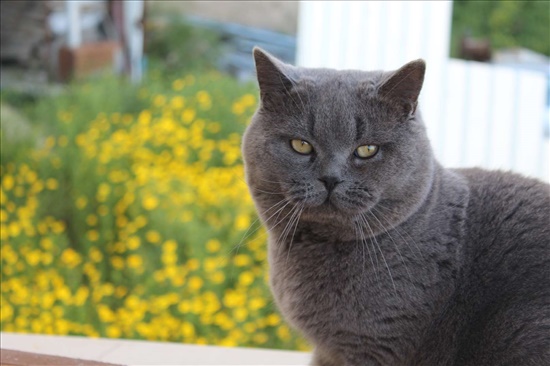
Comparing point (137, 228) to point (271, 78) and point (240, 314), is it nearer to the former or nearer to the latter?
point (240, 314)

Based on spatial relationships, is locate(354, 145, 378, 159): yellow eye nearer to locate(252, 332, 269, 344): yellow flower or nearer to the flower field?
the flower field

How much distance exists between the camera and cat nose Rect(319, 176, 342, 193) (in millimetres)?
1163

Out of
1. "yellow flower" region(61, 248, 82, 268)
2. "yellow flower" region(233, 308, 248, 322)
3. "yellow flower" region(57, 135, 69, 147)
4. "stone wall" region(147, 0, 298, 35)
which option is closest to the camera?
"yellow flower" region(233, 308, 248, 322)

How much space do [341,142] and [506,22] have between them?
4.85 metres

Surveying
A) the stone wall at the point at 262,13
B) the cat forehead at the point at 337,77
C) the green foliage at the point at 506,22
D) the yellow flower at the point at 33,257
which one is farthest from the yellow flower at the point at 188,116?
the green foliage at the point at 506,22

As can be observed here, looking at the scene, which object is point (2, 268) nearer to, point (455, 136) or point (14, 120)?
point (14, 120)

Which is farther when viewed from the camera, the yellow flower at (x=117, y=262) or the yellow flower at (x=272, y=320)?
the yellow flower at (x=117, y=262)

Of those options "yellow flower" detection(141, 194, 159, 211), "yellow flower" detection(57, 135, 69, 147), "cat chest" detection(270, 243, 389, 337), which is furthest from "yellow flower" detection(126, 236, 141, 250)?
"cat chest" detection(270, 243, 389, 337)

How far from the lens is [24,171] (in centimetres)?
274

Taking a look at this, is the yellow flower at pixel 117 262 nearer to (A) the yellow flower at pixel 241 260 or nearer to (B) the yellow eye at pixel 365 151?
(A) the yellow flower at pixel 241 260

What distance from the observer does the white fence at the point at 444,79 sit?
2.20 meters

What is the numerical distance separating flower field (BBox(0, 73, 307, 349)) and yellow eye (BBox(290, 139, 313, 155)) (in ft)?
2.37

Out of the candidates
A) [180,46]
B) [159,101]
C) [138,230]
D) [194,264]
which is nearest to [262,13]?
[180,46]

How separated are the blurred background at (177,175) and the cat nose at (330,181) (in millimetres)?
771
